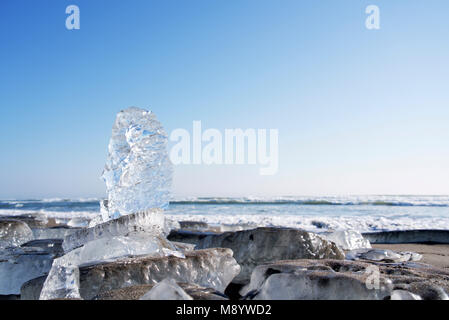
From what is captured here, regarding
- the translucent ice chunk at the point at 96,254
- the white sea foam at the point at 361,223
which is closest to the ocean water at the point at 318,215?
the white sea foam at the point at 361,223

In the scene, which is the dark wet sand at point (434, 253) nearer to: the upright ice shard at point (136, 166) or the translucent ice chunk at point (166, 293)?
the upright ice shard at point (136, 166)

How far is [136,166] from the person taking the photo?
11.9 ft

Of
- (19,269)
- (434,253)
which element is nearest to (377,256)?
(434,253)

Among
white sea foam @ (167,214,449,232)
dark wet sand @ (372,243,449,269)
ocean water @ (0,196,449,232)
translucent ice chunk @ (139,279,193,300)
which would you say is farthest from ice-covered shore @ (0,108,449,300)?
ocean water @ (0,196,449,232)

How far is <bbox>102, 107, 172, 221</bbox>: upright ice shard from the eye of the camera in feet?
11.8

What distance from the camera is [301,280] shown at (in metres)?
1.57

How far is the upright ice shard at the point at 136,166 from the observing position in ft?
11.8

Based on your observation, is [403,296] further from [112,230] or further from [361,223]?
[361,223]

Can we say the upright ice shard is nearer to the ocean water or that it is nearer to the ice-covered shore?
the ice-covered shore

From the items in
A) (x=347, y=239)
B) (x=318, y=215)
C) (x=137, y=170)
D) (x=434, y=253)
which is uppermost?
(x=137, y=170)
